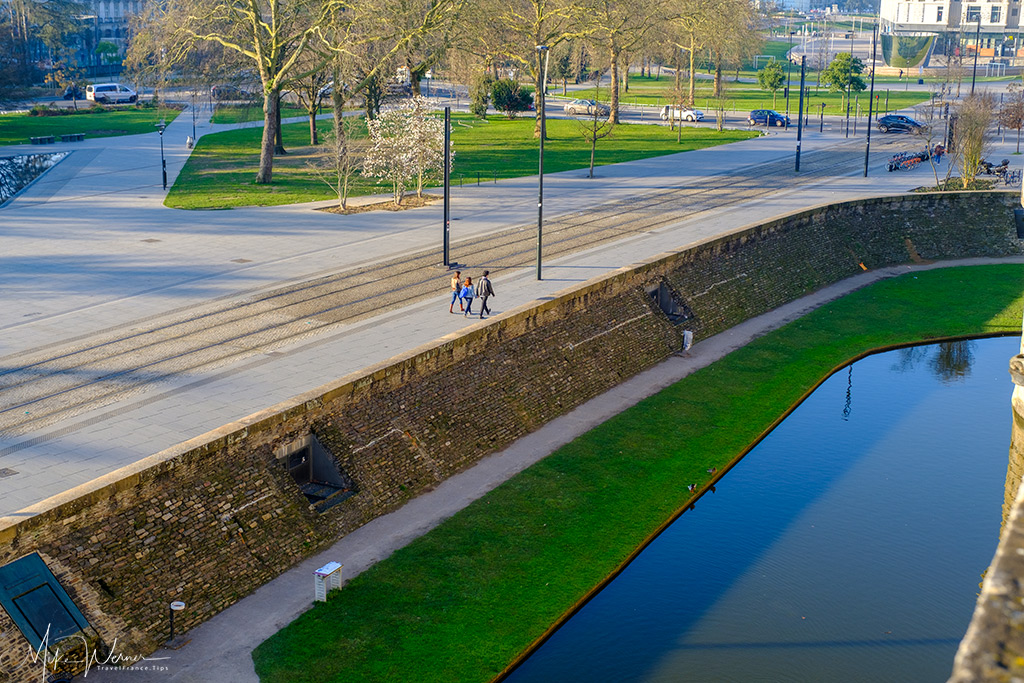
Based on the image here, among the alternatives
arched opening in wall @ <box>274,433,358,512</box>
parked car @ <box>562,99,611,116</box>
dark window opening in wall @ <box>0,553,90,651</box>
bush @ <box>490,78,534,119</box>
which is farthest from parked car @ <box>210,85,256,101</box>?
dark window opening in wall @ <box>0,553,90,651</box>

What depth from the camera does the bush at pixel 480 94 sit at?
80500 millimetres

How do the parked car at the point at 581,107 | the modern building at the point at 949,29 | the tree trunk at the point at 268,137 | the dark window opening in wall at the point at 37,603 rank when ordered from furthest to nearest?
the modern building at the point at 949,29 < the parked car at the point at 581,107 < the tree trunk at the point at 268,137 < the dark window opening in wall at the point at 37,603

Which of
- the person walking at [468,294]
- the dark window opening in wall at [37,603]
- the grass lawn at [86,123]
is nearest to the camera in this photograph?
the dark window opening in wall at [37,603]

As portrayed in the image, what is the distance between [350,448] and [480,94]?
6317 cm

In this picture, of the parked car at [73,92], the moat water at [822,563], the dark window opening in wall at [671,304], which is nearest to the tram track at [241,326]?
the dark window opening in wall at [671,304]

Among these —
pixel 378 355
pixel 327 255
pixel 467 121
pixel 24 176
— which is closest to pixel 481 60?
pixel 467 121

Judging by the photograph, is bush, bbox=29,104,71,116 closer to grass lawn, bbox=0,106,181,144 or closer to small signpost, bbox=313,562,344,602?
grass lawn, bbox=0,106,181,144

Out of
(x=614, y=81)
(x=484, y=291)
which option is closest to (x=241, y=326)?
(x=484, y=291)

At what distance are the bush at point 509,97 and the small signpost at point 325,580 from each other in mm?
68055

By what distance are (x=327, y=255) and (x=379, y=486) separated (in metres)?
17.7

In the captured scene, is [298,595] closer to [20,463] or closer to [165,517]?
[165,517]

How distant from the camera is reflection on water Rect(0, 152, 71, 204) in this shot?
167 feet

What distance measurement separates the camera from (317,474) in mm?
20703

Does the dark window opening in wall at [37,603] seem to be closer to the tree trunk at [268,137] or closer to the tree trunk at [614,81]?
the tree trunk at [268,137]
